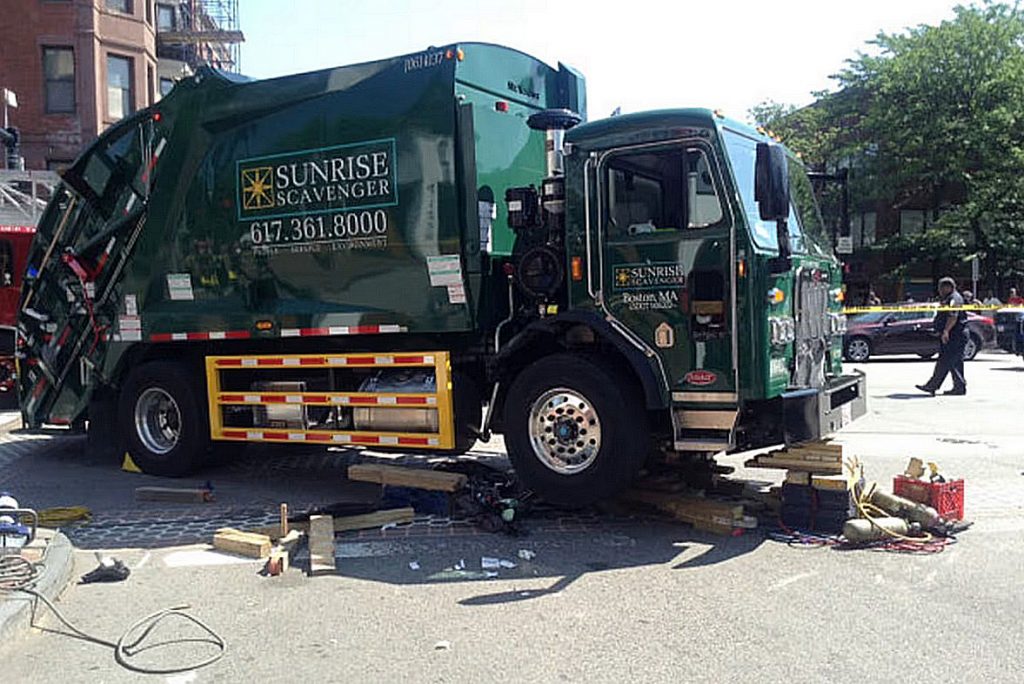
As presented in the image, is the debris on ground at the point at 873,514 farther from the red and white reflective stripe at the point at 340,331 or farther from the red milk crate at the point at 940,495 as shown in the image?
the red and white reflective stripe at the point at 340,331

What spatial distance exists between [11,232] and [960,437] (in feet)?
46.8

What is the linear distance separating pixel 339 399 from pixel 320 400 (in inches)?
9.1

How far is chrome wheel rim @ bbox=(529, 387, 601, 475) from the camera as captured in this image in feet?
22.4

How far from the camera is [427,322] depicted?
7.80 metres

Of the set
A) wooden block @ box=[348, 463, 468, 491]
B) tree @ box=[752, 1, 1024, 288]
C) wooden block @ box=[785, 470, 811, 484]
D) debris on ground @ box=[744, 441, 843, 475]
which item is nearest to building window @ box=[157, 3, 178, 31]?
tree @ box=[752, 1, 1024, 288]

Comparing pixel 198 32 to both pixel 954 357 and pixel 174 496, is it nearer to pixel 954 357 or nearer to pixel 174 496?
pixel 954 357

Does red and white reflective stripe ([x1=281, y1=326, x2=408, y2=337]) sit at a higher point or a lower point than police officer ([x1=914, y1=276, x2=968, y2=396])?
higher

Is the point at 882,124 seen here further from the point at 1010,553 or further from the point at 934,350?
the point at 1010,553

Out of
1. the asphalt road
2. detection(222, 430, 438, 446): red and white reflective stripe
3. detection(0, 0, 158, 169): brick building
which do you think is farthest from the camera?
detection(0, 0, 158, 169): brick building

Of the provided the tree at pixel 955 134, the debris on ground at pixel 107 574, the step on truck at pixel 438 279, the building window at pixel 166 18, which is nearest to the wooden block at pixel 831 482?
the step on truck at pixel 438 279

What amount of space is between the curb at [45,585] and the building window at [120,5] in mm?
29010

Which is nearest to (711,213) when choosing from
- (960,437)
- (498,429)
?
(498,429)

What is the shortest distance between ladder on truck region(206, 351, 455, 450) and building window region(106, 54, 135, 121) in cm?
2515

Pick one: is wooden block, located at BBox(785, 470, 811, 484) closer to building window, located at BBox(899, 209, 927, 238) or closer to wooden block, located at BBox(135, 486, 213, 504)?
wooden block, located at BBox(135, 486, 213, 504)
